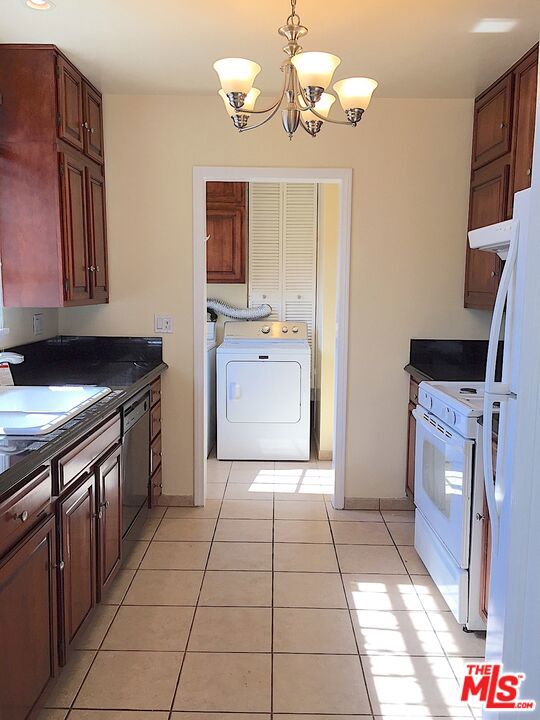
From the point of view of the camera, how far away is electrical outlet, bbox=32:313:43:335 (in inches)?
124

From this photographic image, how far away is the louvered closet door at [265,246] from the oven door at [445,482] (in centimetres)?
254

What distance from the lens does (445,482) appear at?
7.94 ft

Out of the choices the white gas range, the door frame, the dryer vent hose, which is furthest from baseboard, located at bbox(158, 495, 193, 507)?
the dryer vent hose

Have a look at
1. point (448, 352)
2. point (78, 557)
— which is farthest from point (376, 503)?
point (78, 557)

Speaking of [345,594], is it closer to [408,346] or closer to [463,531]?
[463,531]

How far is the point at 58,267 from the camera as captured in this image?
267 centimetres

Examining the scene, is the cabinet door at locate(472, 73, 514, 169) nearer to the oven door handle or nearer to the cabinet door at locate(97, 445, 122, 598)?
the oven door handle

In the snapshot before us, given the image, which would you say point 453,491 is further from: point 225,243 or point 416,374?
point 225,243

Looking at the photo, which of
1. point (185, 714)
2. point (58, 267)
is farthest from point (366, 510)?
point (58, 267)

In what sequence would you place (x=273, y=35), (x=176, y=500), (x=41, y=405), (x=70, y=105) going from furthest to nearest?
(x=176, y=500) → (x=70, y=105) → (x=273, y=35) → (x=41, y=405)

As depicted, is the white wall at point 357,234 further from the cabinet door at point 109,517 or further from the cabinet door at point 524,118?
the cabinet door at point 109,517

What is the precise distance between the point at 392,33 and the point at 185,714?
2.61 m

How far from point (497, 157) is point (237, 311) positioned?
8.64 feet

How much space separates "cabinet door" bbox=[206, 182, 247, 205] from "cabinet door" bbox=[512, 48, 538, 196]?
8.18 feet
